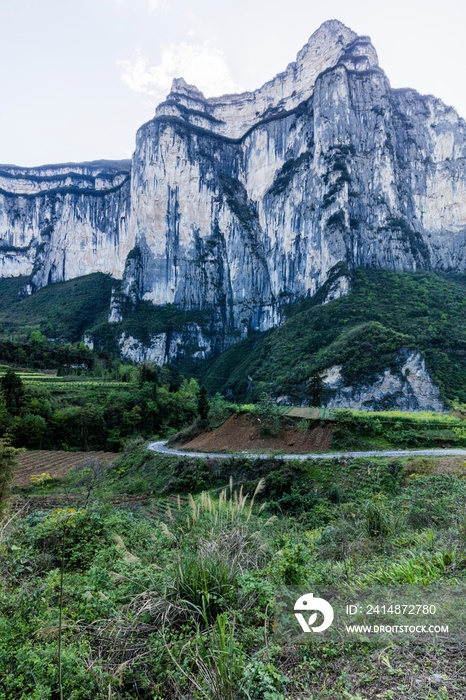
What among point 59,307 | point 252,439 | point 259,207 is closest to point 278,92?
point 259,207

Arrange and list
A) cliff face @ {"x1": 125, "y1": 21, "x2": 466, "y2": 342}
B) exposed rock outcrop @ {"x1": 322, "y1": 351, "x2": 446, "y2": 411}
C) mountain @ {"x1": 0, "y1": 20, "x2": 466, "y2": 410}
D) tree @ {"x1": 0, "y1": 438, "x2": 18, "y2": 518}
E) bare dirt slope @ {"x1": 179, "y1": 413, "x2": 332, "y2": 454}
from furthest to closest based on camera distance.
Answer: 1. mountain @ {"x1": 0, "y1": 20, "x2": 466, "y2": 410}
2. cliff face @ {"x1": 125, "y1": 21, "x2": 466, "y2": 342}
3. exposed rock outcrop @ {"x1": 322, "y1": 351, "x2": 446, "y2": 411}
4. bare dirt slope @ {"x1": 179, "y1": 413, "x2": 332, "y2": 454}
5. tree @ {"x1": 0, "y1": 438, "x2": 18, "y2": 518}

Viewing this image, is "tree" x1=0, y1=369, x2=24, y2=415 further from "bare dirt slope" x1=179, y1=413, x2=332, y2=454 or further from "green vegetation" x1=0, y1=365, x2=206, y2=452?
"bare dirt slope" x1=179, y1=413, x2=332, y2=454

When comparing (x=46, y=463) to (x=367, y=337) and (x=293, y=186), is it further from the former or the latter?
(x=293, y=186)

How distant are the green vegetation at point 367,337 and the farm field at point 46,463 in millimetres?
27066

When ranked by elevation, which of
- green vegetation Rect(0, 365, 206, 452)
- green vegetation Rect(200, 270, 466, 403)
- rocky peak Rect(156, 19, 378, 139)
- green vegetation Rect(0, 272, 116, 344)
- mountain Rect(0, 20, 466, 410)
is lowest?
green vegetation Rect(0, 365, 206, 452)

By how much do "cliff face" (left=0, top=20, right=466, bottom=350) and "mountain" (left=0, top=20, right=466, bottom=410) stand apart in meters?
0.34

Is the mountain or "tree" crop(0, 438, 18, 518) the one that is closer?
"tree" crop(0, 438, 18, 518)

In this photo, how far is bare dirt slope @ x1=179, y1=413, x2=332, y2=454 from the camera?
730 inches

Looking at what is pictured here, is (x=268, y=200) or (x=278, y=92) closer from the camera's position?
(x=268, y=200)

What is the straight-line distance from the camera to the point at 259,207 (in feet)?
318

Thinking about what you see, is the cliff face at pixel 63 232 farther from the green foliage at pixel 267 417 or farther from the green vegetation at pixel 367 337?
the green foliage at pixel 267 417

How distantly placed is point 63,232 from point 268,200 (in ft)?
226

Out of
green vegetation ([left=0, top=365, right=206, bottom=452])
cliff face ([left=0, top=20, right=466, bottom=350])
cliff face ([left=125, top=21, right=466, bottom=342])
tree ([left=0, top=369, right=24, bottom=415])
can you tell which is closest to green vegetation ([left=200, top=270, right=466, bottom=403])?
cliff face ([left=0, top=20, right=466, bottom=350])

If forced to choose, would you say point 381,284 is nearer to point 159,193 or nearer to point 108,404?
point 108,404
